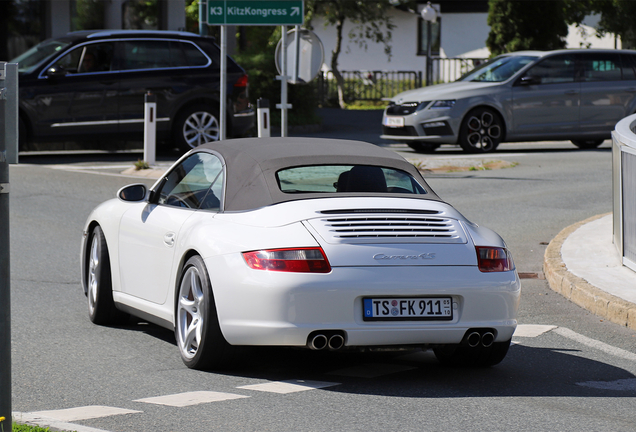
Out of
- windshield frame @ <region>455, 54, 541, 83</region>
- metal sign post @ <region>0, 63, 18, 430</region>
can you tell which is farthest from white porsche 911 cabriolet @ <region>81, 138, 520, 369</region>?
windshield frame @ <region>455, 54, 541, 83</region>

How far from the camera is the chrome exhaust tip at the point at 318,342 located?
5.25 metres

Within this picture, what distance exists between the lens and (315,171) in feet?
20.4

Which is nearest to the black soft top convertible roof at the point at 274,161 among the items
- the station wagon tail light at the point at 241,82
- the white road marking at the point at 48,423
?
the white road marking at the point at 48,423

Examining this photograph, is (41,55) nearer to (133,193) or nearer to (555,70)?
(555,70)

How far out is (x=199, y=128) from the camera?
59.1 feet

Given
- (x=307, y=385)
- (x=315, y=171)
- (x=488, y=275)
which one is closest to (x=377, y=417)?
(x=307, y=385)

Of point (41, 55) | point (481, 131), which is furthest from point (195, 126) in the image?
point (481, 131)

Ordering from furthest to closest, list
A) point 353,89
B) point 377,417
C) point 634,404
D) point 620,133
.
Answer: point 353,89
point 620,133
point 634,404
point 377,417

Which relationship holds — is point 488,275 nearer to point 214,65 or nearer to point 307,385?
point 307,385

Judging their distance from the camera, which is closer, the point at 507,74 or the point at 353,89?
the point at 507,74

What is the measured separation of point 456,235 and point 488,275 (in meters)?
0.27

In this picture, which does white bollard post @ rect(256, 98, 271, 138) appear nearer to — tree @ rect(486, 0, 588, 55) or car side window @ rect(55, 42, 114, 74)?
car side window @ rect(55, 42, 114, 74)

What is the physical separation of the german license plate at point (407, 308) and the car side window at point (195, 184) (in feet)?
3.86

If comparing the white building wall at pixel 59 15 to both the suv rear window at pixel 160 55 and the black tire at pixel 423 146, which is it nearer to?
the suv rear window at pixel 160 55
